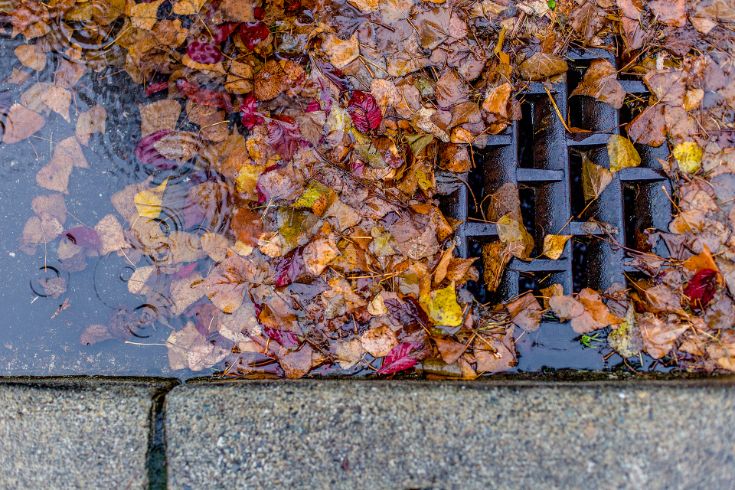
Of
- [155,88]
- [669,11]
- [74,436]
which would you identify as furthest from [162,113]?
[669,11]

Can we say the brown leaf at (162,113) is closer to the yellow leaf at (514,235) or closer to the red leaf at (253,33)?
the red leaf at (253,33)

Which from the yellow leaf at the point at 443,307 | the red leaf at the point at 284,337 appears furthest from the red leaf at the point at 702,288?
the red leaf at the point at 284,337

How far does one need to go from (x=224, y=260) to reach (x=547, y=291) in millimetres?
1123

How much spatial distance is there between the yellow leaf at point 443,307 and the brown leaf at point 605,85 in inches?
32.6

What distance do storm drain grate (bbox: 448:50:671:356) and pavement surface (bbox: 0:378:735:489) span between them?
1.22 ft

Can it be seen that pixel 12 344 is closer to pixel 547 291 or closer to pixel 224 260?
pixel 224 260

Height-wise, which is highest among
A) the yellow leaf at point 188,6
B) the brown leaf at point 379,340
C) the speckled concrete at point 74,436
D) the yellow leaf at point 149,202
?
the yellow leaf at point 188,6

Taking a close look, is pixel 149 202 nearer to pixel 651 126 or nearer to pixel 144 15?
pixel 144 15

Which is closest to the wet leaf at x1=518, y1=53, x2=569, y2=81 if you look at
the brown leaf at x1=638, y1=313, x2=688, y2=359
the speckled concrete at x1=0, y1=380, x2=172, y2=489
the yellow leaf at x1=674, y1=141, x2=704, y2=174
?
the yellow leaf at x1=674, y1=141, x2=704, y2=174

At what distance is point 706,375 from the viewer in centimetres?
165

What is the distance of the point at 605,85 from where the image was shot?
1.73m

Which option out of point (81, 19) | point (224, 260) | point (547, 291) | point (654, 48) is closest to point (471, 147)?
point (547, 291)

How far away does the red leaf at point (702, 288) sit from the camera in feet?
5.49

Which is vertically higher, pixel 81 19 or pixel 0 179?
pixel 81 19
